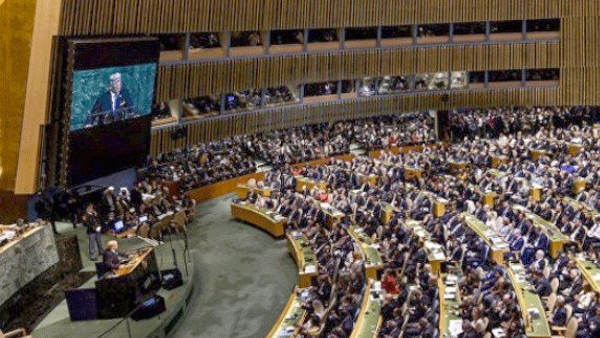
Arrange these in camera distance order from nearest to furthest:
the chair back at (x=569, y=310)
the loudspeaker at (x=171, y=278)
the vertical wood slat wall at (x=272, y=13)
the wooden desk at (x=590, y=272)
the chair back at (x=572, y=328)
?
1. the chair back at (x=572, y=328)
2. the chair back at (x=569, y=310)
3. the wooden desk at (x=590, y=272)
4. the loudspeaker at (x=171, y=278)
5. the vertical wood slat wall at (x=272, y=13)

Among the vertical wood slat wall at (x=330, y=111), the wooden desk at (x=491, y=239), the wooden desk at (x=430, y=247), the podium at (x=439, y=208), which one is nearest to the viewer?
the wooden desk at (x=430, y=247)

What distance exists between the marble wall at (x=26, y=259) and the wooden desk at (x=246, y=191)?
6.70 metres

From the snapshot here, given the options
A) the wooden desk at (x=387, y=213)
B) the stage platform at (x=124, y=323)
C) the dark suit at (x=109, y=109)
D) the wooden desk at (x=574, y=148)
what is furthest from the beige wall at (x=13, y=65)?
the wooden desk at (x=574, y=148)

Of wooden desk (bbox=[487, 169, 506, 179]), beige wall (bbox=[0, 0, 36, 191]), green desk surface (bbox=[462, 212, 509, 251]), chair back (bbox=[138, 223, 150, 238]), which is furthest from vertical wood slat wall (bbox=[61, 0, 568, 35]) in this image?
green desk surface (bbox=[462, 212, 509, 251])

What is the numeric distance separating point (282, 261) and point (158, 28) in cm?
642

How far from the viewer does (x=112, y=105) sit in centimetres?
1338

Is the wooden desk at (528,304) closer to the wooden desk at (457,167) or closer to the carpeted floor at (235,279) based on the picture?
the carpeted floor at (235,279)

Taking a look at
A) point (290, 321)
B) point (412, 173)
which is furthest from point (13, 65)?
point (412, 173)

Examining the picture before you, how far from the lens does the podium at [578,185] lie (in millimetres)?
15317

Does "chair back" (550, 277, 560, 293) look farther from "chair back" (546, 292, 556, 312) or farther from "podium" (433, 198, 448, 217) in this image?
"podium" (433, 198, 448, 217)

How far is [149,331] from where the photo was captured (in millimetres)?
9953

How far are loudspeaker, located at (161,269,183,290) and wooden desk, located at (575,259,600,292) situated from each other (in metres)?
7.02

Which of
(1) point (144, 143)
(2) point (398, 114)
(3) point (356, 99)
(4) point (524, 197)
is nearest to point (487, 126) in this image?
(2) point (398, 114)

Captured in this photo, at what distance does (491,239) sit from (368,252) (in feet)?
7.85
